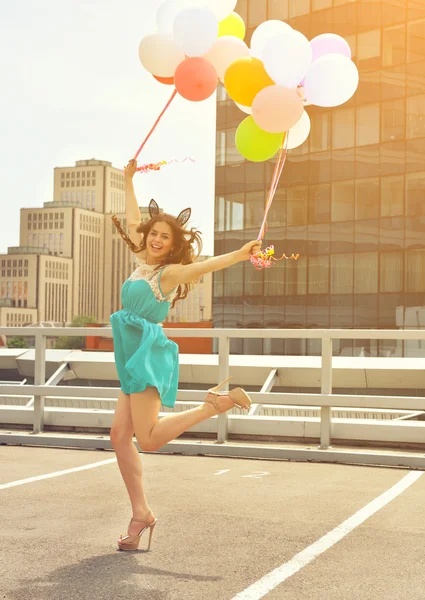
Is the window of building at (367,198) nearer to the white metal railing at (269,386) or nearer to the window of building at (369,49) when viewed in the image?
the window of building at (369,49)

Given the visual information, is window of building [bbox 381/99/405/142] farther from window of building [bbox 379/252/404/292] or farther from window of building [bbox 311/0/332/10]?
window of building [bbox 311/0/332/10]

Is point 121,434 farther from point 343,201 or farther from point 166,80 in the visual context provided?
point 343,201

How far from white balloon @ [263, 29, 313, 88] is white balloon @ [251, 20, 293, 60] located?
0.19 metres

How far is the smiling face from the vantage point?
17.3 feet

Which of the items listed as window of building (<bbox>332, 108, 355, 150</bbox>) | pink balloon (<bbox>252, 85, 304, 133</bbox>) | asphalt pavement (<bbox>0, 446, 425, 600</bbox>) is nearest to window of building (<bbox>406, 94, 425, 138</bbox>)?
window of building (<bbox>332, 108, 355, 150</bbox>)

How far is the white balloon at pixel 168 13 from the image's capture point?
7094mm

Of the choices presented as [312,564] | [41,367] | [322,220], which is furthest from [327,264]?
[312,564]

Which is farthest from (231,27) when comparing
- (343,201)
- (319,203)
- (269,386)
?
(319,203)

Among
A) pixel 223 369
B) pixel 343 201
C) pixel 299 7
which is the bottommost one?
pixel 223 369

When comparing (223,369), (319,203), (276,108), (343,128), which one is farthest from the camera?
(319,203)

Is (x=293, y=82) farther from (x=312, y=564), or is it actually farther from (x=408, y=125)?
(x=408, y=125)

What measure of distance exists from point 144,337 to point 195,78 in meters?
2.50

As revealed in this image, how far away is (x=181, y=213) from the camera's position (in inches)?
213

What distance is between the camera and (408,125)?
168 feet
